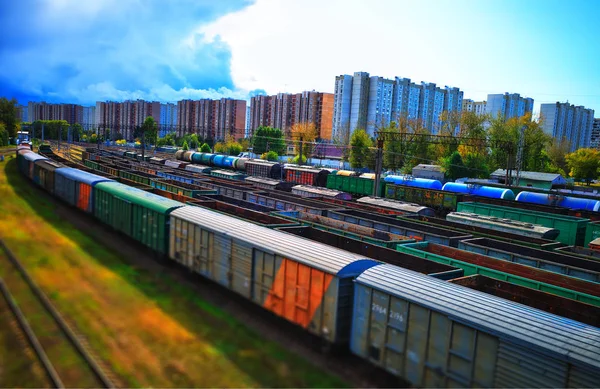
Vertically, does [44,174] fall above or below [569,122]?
below

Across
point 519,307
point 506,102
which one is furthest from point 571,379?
point 506,102

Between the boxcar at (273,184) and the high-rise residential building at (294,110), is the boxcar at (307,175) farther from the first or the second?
the high-rise residential building at (294,110)

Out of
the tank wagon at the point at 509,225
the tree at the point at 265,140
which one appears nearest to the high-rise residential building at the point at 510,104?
the tree at the point at 265,140

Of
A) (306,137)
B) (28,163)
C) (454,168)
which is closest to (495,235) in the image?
(454,168)

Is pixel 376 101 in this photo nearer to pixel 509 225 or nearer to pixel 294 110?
pixel 294 110

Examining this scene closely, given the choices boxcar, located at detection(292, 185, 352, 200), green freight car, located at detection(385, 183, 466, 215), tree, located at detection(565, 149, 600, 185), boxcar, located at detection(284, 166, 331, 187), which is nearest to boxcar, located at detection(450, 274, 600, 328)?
boxcar, located at detection(292, 185, 352, 200)

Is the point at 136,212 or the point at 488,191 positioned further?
the point at 488,191
